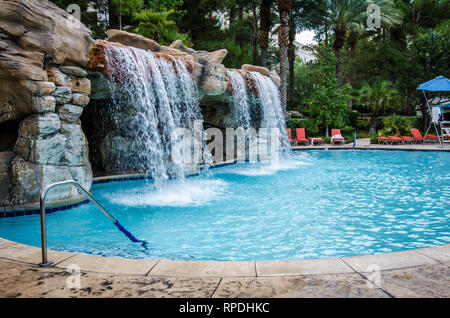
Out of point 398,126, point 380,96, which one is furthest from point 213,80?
point 398,126

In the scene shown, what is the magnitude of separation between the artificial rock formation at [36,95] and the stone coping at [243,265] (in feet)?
12.4

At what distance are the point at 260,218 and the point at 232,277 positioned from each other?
3.70 meters

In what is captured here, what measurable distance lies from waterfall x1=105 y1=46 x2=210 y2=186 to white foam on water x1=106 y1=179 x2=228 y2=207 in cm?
90

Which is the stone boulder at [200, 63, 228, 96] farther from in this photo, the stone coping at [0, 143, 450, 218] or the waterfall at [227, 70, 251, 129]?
the stone coping at [0, 143, 450, 218]

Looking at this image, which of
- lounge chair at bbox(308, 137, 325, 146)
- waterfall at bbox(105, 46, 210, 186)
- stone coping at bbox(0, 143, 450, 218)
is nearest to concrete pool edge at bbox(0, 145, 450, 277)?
stone coping at bbox(0, 143, 450, 218)

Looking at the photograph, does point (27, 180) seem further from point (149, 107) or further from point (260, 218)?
point (260, 218)

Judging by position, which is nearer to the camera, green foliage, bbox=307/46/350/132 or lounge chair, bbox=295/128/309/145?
lounge chair, bbox=295/128/309/145

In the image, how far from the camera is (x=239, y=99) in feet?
47.3

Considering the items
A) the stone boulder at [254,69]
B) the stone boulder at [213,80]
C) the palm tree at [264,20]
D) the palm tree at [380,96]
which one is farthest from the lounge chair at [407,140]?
the stone boulder at [213,80]

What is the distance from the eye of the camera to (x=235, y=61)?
80.9 ft

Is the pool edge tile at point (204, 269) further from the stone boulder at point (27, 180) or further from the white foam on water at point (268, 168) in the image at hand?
the white foam on water at point (268, 168)

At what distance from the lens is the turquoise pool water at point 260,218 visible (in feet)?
17.2

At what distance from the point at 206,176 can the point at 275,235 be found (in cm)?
637

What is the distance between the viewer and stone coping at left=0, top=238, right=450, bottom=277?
329 centimetres
